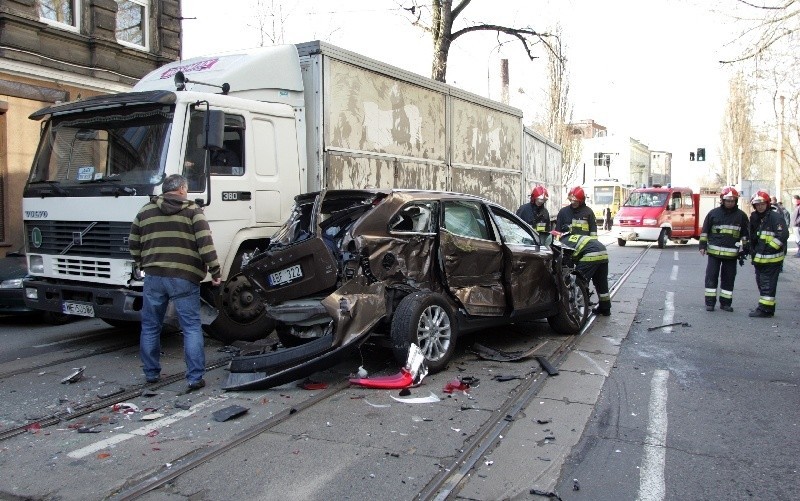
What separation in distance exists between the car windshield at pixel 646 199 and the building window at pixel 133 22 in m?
16.9

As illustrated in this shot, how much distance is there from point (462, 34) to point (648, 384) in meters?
15.7

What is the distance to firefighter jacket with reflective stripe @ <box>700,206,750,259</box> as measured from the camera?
1032 centimetres

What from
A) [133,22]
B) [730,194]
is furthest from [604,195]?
[730,194]

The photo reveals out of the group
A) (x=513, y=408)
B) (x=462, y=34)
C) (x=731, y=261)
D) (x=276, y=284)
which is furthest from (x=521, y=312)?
(x=462, y=34)

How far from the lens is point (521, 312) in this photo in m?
7.46

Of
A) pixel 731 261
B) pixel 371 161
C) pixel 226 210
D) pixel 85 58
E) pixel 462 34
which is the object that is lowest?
pixel 731 261

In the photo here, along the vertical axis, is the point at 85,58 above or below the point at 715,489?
above

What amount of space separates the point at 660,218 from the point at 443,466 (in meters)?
21.6

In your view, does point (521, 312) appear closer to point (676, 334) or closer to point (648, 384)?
point (648, 384)

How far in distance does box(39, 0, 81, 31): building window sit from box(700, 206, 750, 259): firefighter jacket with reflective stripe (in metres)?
13.4

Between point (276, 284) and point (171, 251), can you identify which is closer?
point (171, 251)

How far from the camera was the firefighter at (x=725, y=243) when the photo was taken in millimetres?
10320

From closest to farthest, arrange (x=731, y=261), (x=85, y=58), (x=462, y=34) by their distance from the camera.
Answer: (x=731, y=261), (x=85, y=58), (x=462, y=34)

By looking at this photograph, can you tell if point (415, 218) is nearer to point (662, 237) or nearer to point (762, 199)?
point (762, 199)
